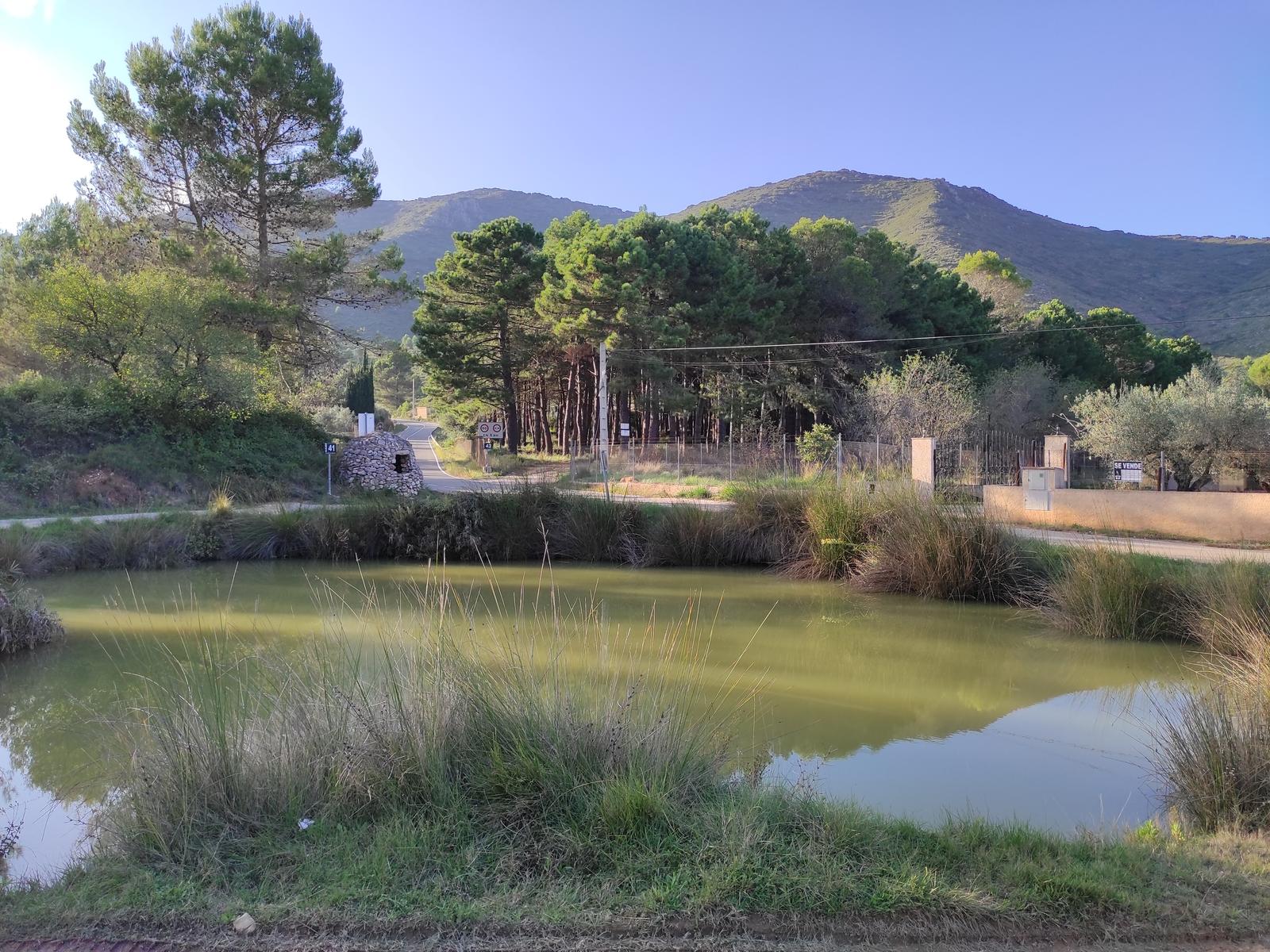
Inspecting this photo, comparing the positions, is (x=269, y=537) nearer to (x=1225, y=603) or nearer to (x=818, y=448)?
(x=1225, y=603)

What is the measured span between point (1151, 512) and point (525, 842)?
15.9 m

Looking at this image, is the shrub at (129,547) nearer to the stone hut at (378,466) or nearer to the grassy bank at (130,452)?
the grassy bank at (130,452)

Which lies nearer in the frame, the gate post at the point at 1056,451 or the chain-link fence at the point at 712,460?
the gate post at the point at 1056,451

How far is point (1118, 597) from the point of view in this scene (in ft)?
31.2

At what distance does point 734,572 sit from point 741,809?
10958mm

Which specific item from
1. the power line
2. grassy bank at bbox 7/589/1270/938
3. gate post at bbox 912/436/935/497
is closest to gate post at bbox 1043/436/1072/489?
gate post at bbox 912/436/935/497

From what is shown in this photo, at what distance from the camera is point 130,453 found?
23.1 meters

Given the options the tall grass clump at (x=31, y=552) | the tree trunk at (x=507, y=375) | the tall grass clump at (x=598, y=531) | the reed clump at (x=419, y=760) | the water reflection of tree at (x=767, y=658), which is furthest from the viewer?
the tree trunk at (x=507, y=375)

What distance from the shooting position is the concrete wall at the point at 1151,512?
48.1ft

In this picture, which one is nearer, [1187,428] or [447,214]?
[1187,428]

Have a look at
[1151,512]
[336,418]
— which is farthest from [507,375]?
[1151,512]

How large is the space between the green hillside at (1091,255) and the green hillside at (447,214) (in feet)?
175

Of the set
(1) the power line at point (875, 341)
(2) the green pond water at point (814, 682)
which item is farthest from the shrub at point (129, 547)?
(1) the power line at point (875, 341)

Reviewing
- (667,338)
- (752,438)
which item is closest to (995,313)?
(752,438)
